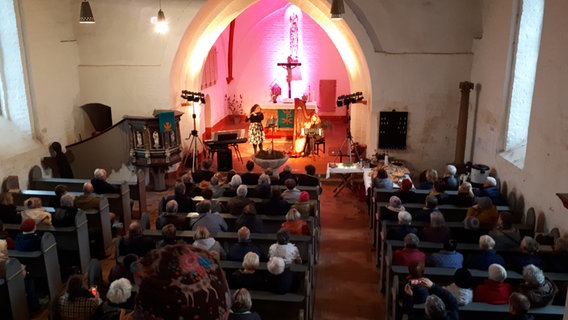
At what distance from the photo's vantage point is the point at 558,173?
7.94m

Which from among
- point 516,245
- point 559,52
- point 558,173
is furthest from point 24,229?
point 559,52

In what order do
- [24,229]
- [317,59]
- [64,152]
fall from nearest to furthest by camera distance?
1. [24,229]
2. [64,152]
3. [317,59]

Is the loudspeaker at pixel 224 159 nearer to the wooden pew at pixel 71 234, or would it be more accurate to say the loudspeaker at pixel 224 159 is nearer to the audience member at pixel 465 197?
the wooden pew at pixel 71 234

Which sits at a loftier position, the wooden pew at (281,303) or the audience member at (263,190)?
the audience member at (263,190)

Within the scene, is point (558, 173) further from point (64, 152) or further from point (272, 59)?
point (272, 59)

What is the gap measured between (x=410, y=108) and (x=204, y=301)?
483 inches

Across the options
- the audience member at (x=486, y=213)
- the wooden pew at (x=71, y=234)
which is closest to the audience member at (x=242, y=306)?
the wooden pew at (x=71, y=234)

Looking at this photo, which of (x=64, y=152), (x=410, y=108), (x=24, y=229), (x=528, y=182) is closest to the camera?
(x=24, y=229)

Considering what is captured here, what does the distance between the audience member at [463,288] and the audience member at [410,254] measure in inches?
40.6

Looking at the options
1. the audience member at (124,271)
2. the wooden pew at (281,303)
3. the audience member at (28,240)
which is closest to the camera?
the wooden pew at (281,303)

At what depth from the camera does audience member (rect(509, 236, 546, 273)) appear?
20.9 feet

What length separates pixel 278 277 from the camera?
5984 mm

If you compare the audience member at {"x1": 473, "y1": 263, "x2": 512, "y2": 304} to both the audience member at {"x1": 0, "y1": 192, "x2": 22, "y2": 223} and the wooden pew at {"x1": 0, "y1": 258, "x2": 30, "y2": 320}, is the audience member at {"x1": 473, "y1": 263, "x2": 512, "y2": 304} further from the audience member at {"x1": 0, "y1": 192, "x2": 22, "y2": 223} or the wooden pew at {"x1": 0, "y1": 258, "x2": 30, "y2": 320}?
the audience member at {"x1": 0, "y1": 192, "x2": 22, "y2": 223}

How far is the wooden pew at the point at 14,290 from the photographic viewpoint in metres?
6.21
